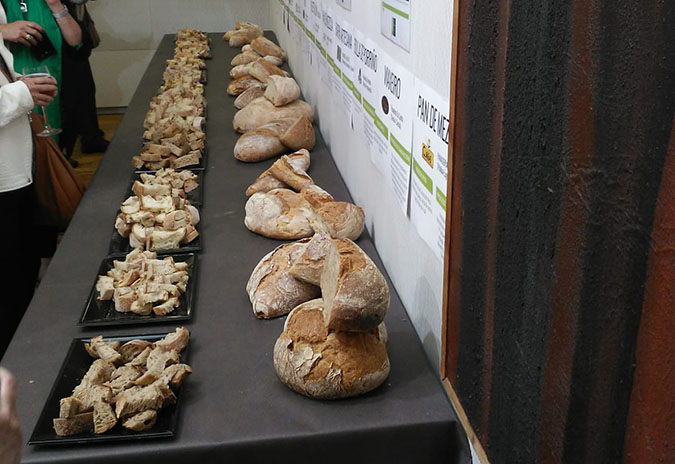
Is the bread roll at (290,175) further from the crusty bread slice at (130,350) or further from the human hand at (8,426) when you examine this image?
the human hand at (8,426)

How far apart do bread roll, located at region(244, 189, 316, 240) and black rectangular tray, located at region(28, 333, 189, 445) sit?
1.88ft

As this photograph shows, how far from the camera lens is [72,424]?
1166mm

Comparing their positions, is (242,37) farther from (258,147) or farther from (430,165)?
(430,165)

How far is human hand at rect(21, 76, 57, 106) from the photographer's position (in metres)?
2.20

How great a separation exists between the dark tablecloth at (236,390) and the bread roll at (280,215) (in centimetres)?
4

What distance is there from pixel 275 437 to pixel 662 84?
84 cm

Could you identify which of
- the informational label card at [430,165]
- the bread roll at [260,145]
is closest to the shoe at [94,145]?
the bread roll at [260,145]

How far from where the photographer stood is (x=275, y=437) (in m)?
1.16

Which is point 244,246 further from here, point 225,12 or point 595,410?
point 225,12

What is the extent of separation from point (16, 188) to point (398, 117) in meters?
1.40

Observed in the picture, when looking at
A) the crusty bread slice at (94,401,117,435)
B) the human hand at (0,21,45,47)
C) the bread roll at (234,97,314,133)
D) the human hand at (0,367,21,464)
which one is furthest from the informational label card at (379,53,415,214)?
the human hand at (0,21,45,47)

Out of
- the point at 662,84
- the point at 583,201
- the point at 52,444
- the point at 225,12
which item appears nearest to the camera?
the point at 662,84

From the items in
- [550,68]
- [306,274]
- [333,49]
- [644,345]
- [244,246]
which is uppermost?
[550,68]

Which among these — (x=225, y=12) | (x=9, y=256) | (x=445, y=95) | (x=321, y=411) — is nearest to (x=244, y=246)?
(x=321, y=411)
